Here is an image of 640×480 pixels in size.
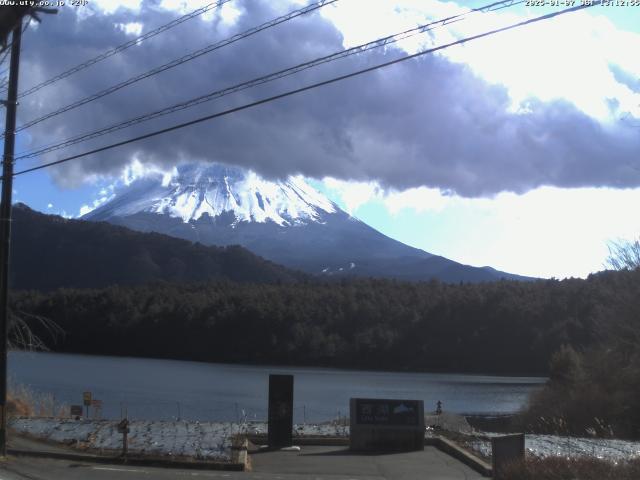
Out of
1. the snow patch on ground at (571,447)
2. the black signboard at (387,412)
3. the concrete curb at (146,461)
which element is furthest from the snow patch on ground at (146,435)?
the snow patch on ground at (571,447)

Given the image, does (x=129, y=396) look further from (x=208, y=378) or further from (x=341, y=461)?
(x=341, y=461)

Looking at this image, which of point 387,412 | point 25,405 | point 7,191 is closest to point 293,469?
point 387,412

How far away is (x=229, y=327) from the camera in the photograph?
104 meters

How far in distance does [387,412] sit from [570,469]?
6390 mm

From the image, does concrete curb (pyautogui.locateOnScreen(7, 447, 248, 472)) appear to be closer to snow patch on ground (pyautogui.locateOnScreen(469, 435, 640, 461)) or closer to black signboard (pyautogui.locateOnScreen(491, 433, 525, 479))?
black signboard (pyautogui.locateOnScreen(491, 433, 525, 479))

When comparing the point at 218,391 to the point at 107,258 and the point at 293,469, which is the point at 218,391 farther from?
the point at 107,258

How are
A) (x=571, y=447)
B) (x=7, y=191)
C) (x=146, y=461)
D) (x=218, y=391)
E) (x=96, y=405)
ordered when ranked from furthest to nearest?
(x=218, y=391), (x=96, y=405), (x=571, y=447), (x=7, y=191), (x=146, y=461)

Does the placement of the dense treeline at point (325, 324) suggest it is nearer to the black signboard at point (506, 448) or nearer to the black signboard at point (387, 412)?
the black signboard at point (387, 412)

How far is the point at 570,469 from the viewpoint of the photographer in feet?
43.4

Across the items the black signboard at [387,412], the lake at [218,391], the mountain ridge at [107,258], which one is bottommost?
the lake at [218,391]

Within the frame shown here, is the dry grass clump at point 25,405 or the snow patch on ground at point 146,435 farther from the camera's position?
the dry grass clump at point 25,405

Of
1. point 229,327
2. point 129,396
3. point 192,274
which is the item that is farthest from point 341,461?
point 192,274

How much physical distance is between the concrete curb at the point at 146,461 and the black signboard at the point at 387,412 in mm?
2955

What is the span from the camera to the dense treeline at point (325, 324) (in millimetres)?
90688
